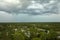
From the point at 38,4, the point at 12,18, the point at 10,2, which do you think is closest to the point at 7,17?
the point at 12,18

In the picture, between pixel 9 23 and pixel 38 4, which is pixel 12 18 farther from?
pixel 38 4

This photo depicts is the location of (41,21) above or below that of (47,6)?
below

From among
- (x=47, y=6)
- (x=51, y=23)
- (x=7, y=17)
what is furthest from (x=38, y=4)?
(x=7, y=17)

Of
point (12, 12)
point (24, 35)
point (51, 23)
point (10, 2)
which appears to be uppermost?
point (10, 2)

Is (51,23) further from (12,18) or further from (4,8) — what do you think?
(4,8)

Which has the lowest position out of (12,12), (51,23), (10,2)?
(51,23)

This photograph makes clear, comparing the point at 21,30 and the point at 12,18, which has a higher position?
the point at 12,18
